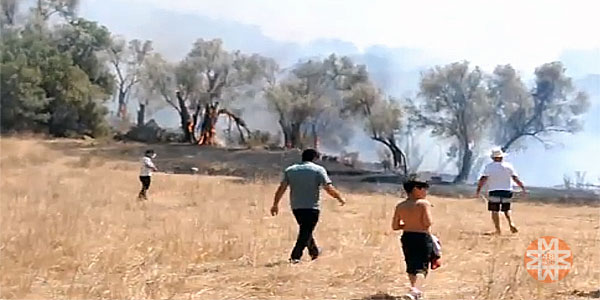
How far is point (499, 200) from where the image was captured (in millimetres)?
13320

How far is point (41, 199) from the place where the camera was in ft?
57.5

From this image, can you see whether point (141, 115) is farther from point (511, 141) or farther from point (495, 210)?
point (495, 210)

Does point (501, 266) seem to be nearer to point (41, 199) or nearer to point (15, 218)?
point (15, 218)

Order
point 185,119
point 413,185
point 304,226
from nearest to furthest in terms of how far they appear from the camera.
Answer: point 413,185
point 304,226
point 185,119

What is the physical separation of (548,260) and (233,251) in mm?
3903

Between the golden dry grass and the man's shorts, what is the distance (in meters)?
0.49

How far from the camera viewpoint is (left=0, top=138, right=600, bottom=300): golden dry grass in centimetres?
846

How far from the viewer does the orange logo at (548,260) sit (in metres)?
9.17

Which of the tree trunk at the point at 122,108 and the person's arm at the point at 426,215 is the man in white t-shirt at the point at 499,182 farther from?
the tree trunk at the point at 122,108

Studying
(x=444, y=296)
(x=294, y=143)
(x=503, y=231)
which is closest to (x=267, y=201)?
(x=503, y=231)

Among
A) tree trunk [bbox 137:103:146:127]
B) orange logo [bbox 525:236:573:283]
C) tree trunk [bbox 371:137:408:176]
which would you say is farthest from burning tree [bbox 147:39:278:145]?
orange logo [bbox 525:236:573:283]

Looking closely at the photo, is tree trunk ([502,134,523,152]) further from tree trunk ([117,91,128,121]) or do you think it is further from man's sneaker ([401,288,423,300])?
man's sneaker ([401,288,423,300])

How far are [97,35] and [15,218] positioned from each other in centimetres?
4075

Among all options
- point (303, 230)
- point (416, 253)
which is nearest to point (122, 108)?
point (303, 230)
